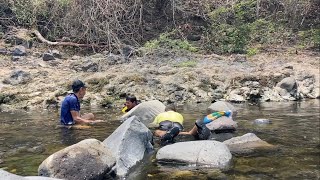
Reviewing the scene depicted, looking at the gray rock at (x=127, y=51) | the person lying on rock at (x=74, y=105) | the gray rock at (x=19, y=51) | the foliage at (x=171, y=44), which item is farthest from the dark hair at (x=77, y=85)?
the foliage at (x=171, y=44)

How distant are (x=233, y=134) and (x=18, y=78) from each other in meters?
6.24

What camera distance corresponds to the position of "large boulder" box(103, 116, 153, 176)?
4.87 meters

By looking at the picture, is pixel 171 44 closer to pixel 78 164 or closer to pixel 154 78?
pixel 154 78

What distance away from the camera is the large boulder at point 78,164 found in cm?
426

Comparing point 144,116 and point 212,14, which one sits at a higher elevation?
point 212,14

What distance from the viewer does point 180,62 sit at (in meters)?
12.3

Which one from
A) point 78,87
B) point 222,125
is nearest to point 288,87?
point 222,125

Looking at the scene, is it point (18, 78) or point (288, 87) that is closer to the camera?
point (288, 87)

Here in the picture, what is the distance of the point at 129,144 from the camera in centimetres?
516

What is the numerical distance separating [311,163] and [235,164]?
857 mm

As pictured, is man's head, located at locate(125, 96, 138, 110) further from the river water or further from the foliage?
the foliage

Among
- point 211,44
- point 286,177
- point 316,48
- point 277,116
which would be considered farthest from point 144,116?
point 316,48

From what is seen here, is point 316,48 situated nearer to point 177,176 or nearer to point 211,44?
point 211,44

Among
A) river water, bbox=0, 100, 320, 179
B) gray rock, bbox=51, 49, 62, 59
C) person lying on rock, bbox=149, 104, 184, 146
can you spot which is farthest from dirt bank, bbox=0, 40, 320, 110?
person lying on rock, bbox=149, 104, 184, 146
